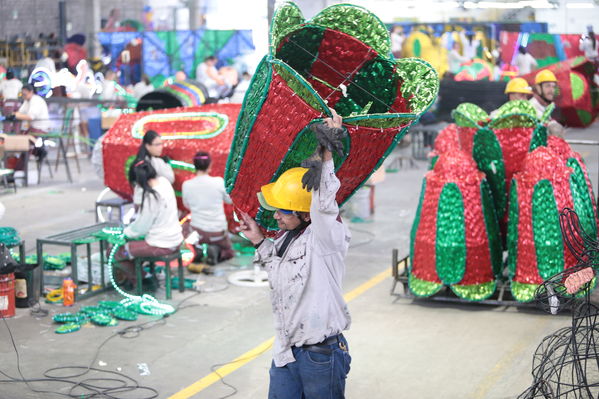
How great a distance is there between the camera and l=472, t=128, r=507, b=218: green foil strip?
29.2 feet

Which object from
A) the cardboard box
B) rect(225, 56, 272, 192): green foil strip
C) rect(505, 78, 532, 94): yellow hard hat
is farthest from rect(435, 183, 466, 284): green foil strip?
the cardboard box

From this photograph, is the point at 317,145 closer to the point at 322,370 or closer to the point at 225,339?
the point at 322,370

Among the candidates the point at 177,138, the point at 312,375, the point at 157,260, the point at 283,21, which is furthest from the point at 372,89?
the point at 177,138

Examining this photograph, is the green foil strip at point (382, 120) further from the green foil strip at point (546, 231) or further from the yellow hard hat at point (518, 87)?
the yellow hard hat at point (518, 87)

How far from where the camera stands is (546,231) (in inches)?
324

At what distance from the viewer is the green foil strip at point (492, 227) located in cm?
862

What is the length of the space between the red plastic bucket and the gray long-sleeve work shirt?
4421mm

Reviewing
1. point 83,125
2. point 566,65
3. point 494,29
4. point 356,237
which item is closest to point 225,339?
→ point 356,237

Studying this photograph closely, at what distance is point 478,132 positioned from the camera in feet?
29.4

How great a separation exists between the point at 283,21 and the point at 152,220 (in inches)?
152

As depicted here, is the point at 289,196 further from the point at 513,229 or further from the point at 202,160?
the point at 202,160

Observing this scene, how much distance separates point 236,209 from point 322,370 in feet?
3.48

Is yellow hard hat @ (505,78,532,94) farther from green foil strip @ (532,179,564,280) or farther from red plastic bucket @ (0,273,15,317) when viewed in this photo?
red plastic bucket @ (0,273,15,317)

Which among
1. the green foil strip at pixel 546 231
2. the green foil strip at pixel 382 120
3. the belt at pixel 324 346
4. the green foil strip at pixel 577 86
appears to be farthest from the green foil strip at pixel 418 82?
the green foil strip at pixel 577 86
